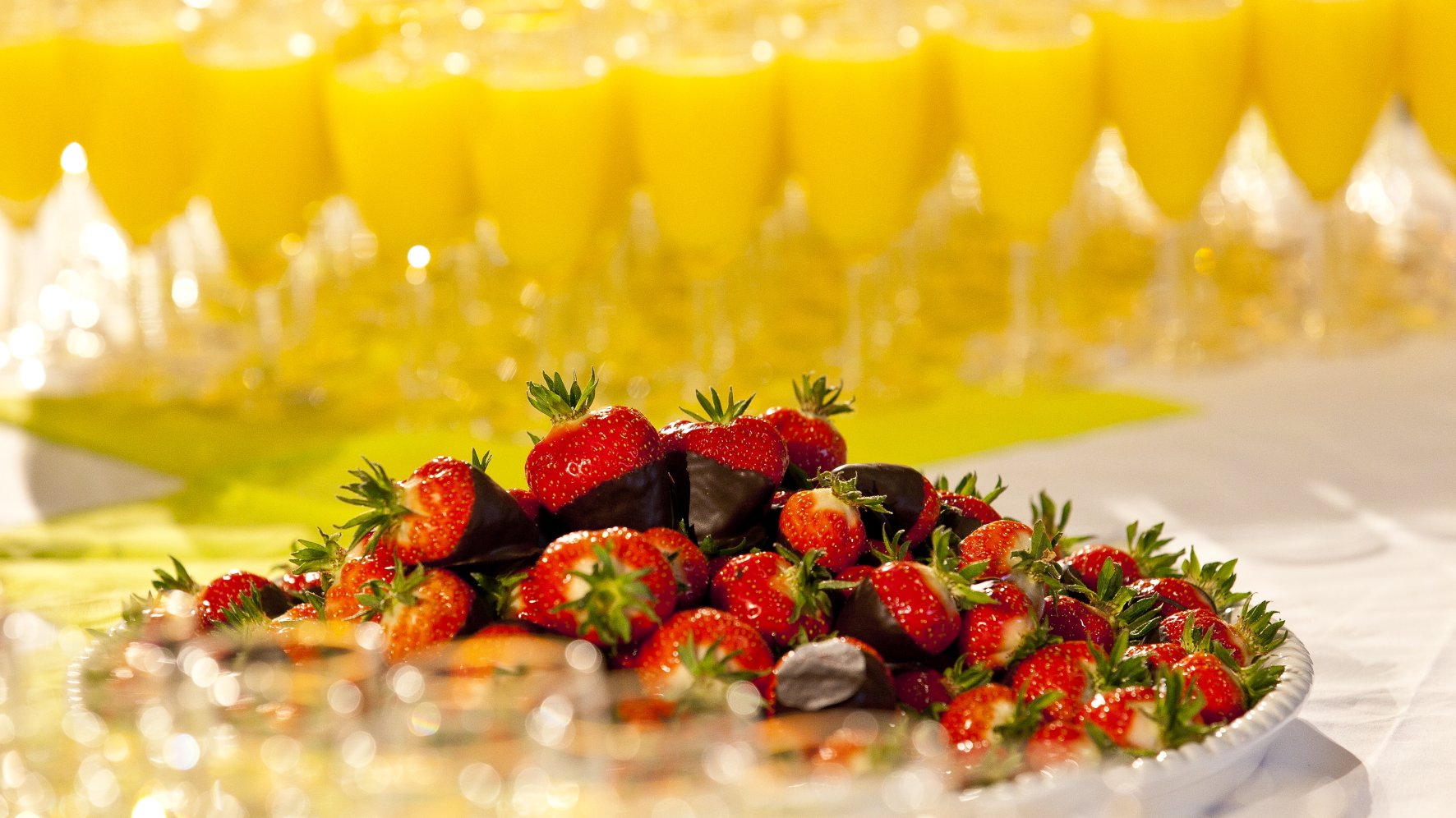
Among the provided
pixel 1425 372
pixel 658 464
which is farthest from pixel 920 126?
pixel 658 464

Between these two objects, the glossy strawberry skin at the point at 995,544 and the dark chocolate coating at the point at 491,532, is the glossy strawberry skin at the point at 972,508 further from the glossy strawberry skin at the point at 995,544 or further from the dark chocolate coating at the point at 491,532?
the dark chocolate coating at the point at 491,532

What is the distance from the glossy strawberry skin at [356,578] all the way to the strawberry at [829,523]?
0.21 m

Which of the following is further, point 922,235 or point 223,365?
point 922,235

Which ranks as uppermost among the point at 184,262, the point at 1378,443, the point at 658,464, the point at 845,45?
the point at 845,45

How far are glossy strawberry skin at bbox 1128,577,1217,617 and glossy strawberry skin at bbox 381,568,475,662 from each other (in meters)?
0.39

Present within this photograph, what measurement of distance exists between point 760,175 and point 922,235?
457 millimetres

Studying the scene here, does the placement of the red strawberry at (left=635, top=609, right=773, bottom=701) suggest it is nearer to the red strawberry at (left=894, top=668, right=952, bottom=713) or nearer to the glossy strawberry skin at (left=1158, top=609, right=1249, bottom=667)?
the red strawberry at (left=894, top=668, right=952, bottom=713)

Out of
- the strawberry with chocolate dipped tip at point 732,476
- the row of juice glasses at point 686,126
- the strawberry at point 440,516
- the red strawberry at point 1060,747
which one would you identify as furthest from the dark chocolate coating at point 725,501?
the row of juice glasses at point 686,126

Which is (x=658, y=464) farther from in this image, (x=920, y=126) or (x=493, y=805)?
(x=920, y=126)

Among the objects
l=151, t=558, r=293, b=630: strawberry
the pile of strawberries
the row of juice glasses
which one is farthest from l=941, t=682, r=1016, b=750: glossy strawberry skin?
the row of juice glasses

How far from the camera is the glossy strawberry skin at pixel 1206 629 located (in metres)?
0.93

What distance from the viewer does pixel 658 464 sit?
0.94 metres

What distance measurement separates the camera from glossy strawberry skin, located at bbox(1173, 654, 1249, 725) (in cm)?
86

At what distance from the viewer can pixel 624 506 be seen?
3.01 ft
